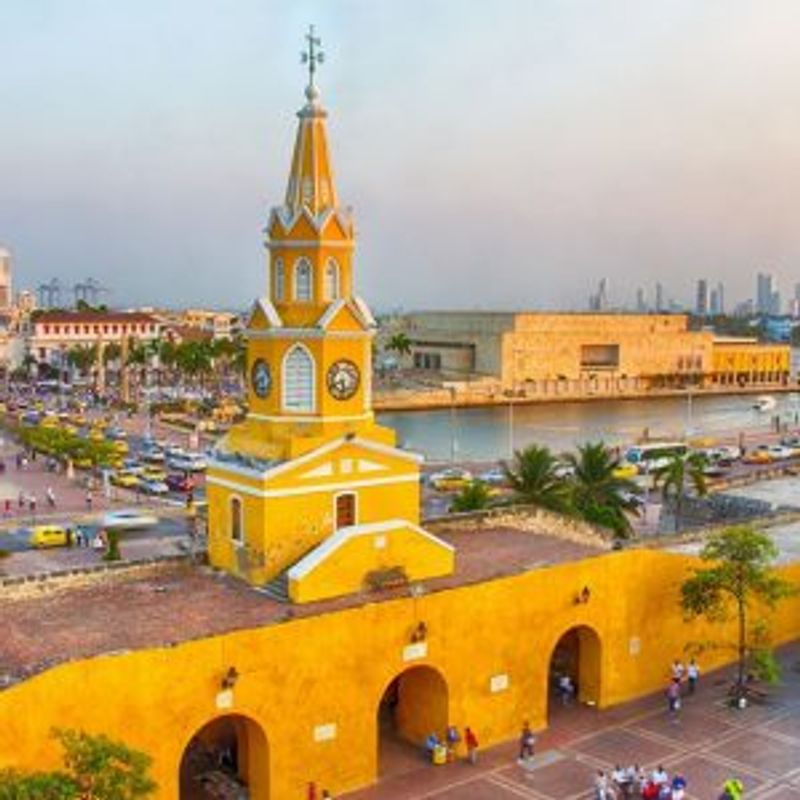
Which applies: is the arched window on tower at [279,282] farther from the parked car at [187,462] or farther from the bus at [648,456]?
the bus at [648,456]

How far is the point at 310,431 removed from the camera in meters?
23.5

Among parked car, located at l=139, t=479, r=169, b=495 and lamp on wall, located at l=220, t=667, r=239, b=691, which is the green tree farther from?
parked car, located at l=139, t=479, r=169, b=495

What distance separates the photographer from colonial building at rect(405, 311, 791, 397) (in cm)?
13000

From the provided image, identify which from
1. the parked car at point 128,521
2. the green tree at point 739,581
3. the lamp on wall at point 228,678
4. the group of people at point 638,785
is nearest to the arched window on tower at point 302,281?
the lamp on wall at point 228,678

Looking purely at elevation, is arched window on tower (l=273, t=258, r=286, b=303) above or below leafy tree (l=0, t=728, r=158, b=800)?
above

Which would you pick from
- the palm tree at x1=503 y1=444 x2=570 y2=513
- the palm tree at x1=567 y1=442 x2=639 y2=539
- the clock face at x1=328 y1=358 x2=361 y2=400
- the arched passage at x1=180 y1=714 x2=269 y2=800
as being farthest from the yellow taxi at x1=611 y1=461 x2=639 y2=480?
the arched passage at x1=180 y1=714 x2=269 y2=800

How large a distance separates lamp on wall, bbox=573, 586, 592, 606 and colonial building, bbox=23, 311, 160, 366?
119 metres

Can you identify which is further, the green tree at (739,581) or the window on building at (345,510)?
the green tree at (739,581)

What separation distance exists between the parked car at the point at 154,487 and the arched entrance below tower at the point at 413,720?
3255cm

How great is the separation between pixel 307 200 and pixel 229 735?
37.7 feet

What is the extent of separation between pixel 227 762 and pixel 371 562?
495 cm

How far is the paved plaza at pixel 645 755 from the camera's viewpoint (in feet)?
67.6

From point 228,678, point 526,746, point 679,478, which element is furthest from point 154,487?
point 228,678

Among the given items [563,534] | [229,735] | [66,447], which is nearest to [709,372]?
[66,447]
